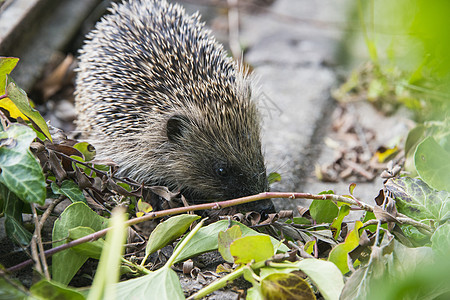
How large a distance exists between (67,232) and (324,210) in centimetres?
129

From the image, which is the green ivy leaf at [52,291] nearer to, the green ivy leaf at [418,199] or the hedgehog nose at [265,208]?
the hedgehog nose at [265,208]

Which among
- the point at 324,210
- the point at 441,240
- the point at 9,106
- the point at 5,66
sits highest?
the point at 5,66

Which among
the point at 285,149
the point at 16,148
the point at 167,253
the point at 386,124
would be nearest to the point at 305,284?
the point at 167,253

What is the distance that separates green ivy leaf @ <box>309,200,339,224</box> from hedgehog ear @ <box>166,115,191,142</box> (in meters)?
1.32

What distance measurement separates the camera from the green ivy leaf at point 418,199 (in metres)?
2.22

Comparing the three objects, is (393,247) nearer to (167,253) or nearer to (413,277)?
(167,253)

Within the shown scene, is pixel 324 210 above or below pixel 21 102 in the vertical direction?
below

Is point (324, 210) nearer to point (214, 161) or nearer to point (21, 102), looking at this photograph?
point (214, 161)

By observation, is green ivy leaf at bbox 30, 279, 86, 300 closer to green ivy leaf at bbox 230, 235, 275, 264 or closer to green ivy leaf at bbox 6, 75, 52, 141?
green ivy leaf at bbox 230, 235, 275, 264

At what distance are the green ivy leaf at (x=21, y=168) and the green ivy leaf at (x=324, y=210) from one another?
Result: 135 centimetres

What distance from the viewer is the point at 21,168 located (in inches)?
67.6

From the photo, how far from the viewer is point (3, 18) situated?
3.89 meters

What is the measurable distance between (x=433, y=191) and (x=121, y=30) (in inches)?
105

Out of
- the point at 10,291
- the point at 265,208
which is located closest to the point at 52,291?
the point at 10,291
